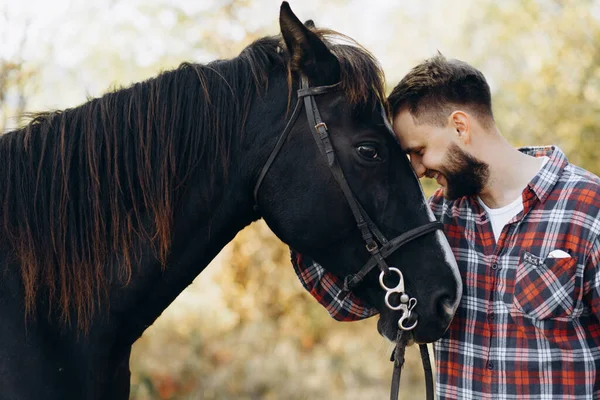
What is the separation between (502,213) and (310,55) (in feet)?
2.86

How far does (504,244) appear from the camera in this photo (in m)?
2.23

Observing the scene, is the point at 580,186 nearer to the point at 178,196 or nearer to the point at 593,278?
the point at 593,278

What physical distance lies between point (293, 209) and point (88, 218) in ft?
2.19

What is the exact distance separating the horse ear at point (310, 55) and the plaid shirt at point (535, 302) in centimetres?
76

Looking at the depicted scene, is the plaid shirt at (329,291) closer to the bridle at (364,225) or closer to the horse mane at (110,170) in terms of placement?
the bridle at (364,225)

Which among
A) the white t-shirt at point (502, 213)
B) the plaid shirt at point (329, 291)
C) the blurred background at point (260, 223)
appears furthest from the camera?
the blurred background at point (260, 223)

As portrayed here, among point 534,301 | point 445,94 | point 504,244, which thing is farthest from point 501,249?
point 445,94

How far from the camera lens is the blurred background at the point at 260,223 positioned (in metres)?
5.92

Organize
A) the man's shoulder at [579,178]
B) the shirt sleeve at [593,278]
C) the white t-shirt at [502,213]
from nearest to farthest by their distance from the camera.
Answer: the shirt sleeve at [593,278] → the man's shoulder at [579,178] → the white t-shirt at [502,213]

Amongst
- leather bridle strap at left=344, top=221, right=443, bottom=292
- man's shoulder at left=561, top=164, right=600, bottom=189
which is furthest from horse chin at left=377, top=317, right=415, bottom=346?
man's shoulder at left=561, top=164, right=600, bottom=189

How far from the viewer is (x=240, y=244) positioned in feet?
23.7

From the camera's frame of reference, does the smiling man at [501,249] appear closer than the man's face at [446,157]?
Yes

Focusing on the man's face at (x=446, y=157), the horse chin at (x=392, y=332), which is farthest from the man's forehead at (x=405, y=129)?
the horse chin at (x=392, y=332)

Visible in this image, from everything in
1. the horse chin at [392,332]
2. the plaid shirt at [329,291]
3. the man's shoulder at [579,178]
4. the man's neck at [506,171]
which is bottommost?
the horse chin at [392,332]
